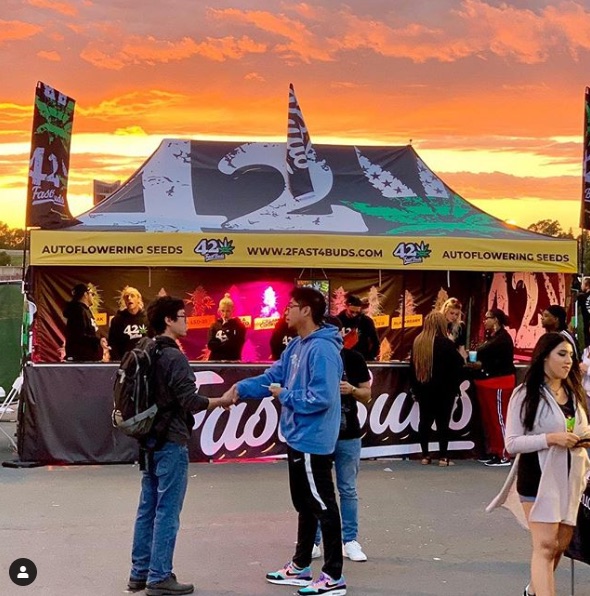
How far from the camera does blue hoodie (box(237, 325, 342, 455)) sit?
6121 millimetres

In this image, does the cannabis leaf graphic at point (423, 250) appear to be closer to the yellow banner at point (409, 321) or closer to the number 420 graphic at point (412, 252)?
the number 420 graphic at point (412, 252)

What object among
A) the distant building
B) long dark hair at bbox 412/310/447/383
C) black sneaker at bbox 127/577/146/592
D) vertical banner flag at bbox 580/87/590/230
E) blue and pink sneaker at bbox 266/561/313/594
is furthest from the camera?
the distant building

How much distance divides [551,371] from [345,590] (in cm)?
199

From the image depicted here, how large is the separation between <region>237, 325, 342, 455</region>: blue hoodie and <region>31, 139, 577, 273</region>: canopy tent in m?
6.13

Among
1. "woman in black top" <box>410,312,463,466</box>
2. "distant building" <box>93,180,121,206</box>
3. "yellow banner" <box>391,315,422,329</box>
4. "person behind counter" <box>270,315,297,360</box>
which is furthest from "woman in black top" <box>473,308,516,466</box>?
"distant building" <box>93,180,121,206</box>

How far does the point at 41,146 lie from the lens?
1214 centimetres

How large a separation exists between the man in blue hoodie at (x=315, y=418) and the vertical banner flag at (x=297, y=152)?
333 inches

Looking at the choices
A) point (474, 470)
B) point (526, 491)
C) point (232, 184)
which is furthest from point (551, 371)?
point (232, 184)

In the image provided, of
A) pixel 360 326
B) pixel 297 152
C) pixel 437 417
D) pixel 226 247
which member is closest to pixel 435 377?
pixel 437 417

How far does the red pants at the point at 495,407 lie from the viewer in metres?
11.6

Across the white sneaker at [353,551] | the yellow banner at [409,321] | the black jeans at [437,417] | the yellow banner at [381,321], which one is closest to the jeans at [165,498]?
the white sneaker at [353,551]

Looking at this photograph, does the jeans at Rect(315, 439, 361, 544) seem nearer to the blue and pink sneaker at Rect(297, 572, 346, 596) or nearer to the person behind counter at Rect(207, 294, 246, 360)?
the blue and pink sneaker at Rect(297, 572, 346, 596)

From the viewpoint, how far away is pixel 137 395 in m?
6.20

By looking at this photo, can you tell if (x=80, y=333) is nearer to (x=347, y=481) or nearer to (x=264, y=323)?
(x=264, y=323)
